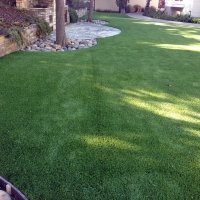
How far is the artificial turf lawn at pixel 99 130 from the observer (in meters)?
1.96

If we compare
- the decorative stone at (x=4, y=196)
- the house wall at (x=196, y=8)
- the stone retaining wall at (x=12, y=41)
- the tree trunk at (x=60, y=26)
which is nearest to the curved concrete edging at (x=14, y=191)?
the decorative stone at (x=4, y=196)

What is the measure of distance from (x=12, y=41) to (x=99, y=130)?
4.24 m

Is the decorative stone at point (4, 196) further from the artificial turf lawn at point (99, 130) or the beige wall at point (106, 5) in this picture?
the beige wall at point (106, 5)

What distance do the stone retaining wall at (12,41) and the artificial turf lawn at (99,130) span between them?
40cm

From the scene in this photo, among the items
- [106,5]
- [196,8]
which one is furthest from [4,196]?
[106,5]

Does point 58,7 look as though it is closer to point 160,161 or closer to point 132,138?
point 132,138

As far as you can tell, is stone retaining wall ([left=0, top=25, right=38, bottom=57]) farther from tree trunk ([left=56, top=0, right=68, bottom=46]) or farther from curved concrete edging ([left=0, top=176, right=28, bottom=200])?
curved concrete edging ([left=0, top=176, right=28, bottom=200])

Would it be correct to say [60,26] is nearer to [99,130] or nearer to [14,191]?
[99,130]

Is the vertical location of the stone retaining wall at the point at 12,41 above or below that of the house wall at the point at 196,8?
below

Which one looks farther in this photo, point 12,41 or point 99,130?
point 12,41

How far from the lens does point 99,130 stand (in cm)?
272

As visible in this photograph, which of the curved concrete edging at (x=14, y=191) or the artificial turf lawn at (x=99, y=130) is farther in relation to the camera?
the artificial turf lawn at (x=99, y=130)

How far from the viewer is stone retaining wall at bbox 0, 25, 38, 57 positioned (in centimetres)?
541

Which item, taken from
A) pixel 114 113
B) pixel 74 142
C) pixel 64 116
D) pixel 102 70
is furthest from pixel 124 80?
pixel 74 142
